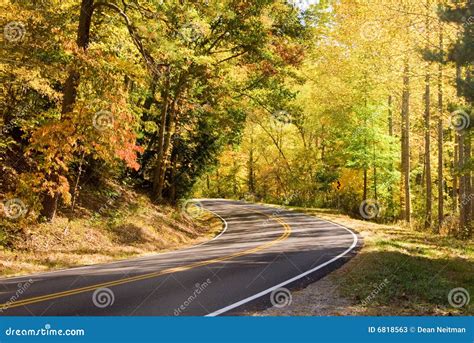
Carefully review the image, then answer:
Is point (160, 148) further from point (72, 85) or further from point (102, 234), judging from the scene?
point (72, 85)

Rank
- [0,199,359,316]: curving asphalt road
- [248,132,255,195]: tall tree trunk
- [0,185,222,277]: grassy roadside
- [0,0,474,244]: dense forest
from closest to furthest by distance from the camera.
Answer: [0,199,359,316]: curving asphalt road, [0,185,222,277]: grassy roadside, [0,0,474,244]: dense forest, [248,132,255,195]: tall tree trunk

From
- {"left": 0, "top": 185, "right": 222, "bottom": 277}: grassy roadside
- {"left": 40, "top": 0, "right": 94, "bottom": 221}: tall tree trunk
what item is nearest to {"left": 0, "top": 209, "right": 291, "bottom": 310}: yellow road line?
{"left": 0, "top": 185, "right": 222, "bottom": 277}: grassy roadside

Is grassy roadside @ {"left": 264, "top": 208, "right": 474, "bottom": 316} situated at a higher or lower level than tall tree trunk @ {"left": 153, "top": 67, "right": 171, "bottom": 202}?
lower

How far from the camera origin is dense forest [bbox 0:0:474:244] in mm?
15680

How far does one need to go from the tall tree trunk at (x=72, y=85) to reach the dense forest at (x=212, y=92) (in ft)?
0.14

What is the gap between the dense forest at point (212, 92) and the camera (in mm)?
15680

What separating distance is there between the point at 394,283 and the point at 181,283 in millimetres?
5302

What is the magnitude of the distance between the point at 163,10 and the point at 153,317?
12898mm

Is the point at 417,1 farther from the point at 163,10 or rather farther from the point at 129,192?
the point at 129,192

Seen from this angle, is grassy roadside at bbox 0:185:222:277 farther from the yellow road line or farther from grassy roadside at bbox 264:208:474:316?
grassy roadside at bbox 264:208:474:316

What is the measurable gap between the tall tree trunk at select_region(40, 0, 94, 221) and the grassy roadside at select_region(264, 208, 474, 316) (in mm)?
10482

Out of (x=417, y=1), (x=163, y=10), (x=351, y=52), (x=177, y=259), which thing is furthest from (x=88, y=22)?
(x=351, y=52)

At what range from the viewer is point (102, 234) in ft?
62.4

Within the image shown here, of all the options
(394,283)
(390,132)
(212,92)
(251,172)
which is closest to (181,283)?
(394,283)
